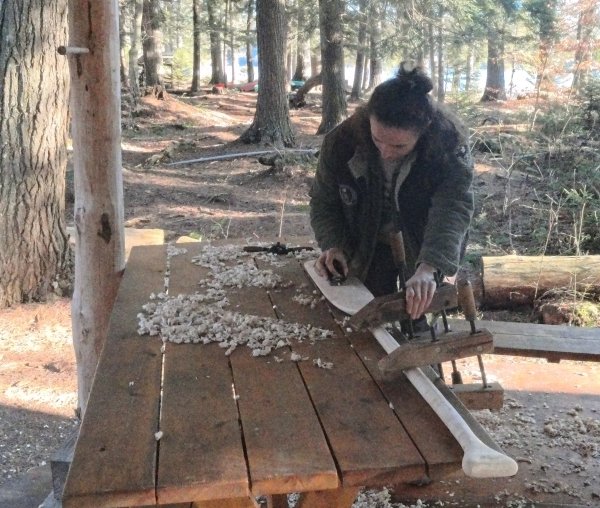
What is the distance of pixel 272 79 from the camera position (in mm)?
11266

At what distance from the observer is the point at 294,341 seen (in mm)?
2188

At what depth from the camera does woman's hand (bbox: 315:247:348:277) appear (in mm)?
2750

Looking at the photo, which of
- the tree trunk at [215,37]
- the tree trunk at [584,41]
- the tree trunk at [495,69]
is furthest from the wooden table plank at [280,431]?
the tree trunk at [215,37]

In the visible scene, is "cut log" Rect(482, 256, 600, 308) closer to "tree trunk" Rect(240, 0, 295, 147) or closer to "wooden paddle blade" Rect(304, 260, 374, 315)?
"wooden paddle blade" Rect(304, 260, 374, 315)

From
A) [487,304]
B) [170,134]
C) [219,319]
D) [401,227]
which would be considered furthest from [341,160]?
[170,134]

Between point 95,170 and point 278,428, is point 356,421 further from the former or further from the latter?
point 95,170

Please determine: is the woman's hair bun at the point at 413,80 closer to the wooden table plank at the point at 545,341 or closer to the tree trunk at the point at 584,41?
the wooden table plank at the point at 545,341

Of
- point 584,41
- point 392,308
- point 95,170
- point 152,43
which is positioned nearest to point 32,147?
point 95,170

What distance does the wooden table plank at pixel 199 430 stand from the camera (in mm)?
1381

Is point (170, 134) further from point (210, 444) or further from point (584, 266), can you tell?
point (210, 444)

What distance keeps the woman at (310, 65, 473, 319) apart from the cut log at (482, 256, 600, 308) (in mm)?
2679

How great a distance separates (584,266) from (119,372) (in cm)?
446

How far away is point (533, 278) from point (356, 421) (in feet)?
13.9

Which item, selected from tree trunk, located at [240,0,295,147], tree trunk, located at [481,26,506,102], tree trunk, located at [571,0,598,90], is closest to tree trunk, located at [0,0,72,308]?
tree trunk, located at [240,0,295,147]
